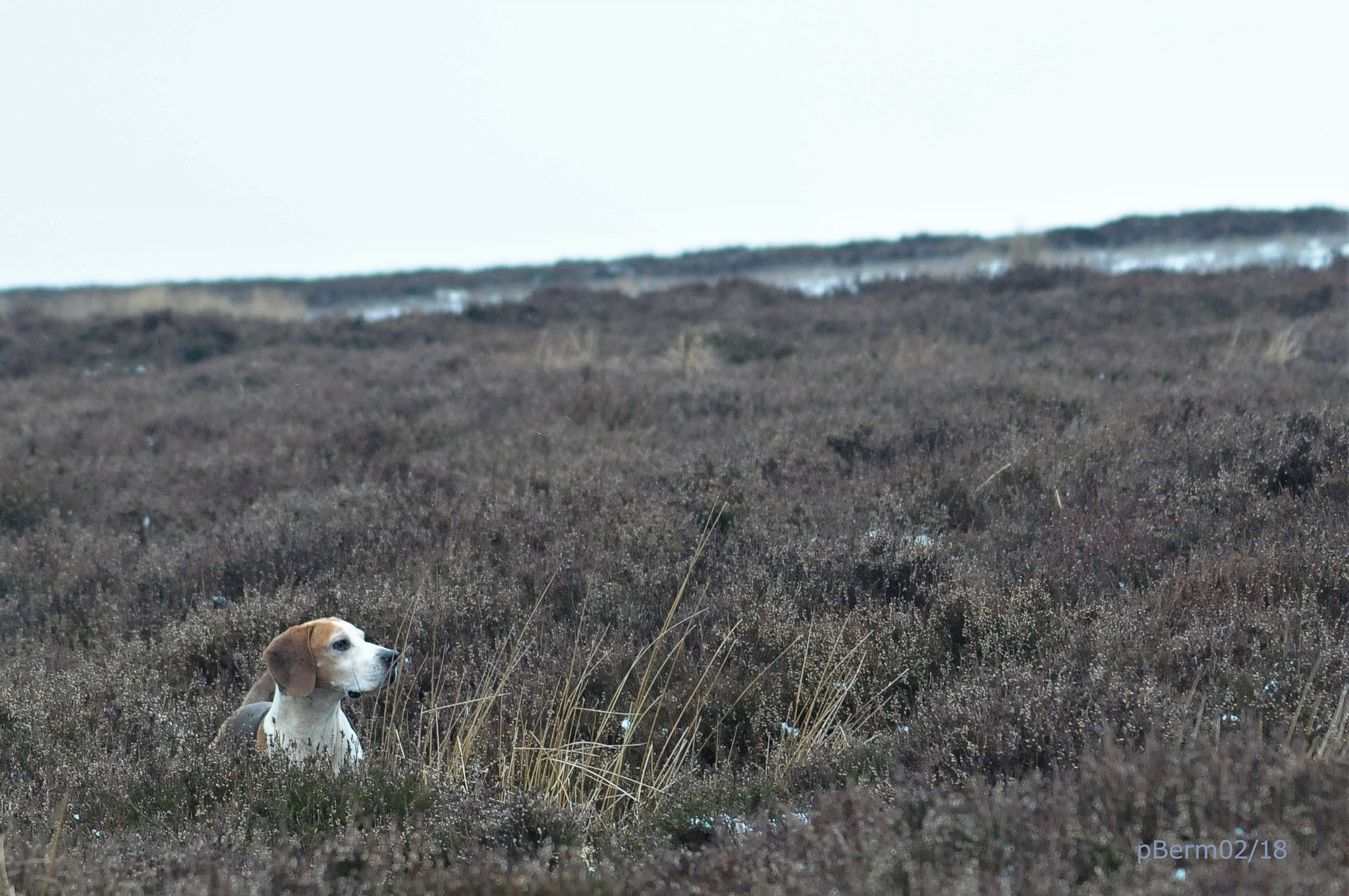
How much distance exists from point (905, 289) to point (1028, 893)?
49.6 ft

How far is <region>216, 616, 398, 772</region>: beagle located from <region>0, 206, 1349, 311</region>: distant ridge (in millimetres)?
19192

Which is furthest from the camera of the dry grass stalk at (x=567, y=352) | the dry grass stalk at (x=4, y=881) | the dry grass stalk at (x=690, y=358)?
the dry grass stalk at (x=567, y=352)

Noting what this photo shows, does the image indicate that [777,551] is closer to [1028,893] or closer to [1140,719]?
[1140,719]

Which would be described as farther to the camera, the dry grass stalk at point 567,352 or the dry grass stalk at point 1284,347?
the dry grass stalk at point 567,352

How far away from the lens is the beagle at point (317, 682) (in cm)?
308

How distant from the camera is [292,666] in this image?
308 cm

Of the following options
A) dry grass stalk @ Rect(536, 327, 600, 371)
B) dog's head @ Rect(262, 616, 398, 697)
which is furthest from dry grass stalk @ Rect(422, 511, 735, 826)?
dry grass stalk @ Rect(536, 327, 600, 371)

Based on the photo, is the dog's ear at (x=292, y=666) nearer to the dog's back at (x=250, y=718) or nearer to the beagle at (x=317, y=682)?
the beagle at (x=317, y=682)

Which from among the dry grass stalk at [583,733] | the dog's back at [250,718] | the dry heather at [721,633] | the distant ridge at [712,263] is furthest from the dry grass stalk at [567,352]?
the distant ridge at [712,263]

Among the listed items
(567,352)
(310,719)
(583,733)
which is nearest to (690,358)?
(567,352)

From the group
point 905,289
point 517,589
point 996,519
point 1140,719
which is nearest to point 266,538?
point 517,589

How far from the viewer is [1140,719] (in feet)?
7.88

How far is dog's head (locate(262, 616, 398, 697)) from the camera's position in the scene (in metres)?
3.08

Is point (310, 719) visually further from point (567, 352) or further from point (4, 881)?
point (567, 352)
